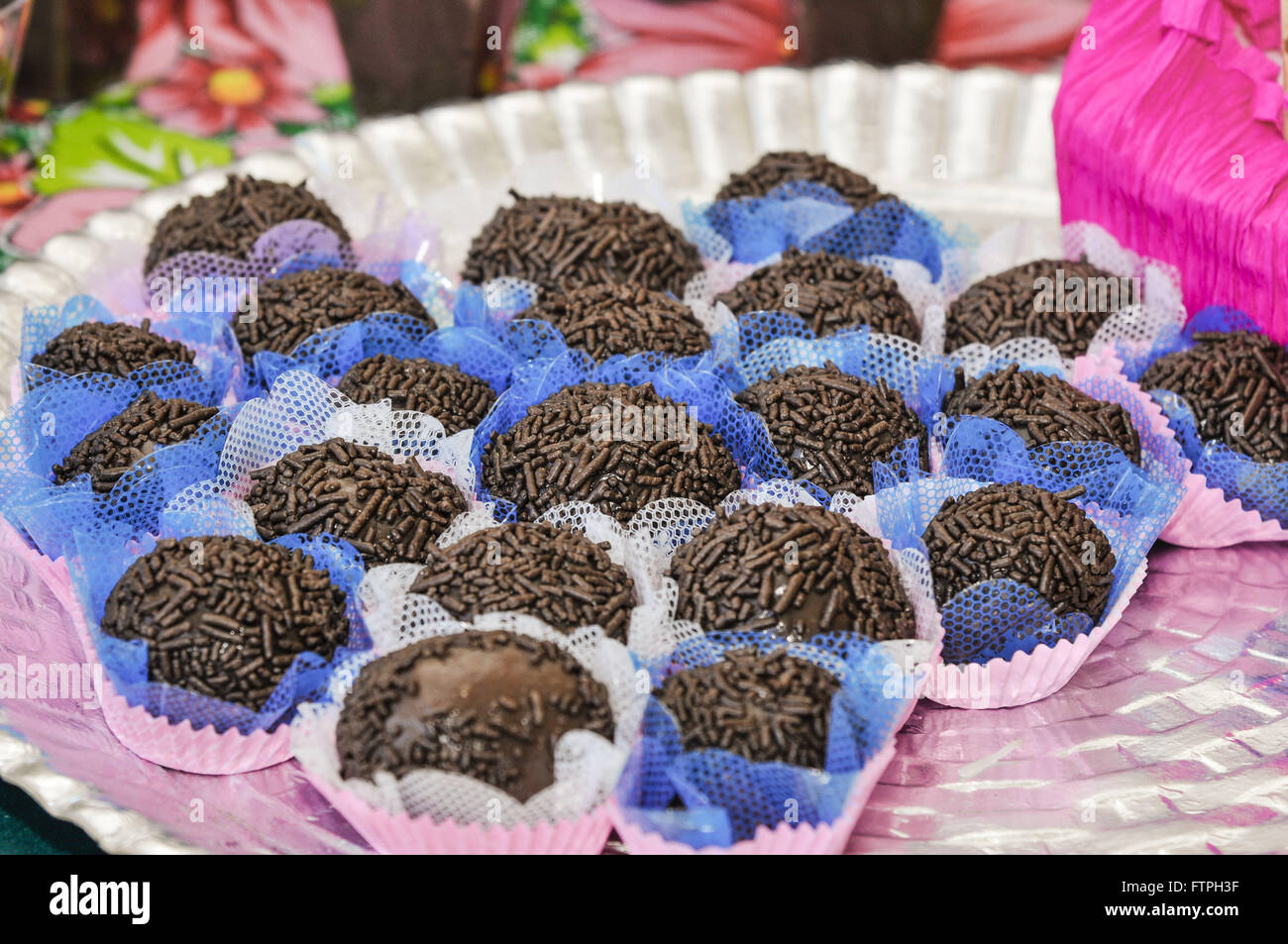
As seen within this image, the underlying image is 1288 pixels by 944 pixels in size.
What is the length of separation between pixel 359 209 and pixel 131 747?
1.62 metres

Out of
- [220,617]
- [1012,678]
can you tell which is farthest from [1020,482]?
[220,617]

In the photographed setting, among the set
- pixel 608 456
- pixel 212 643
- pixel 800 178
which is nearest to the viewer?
pixel 212 643

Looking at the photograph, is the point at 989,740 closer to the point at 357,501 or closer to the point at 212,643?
the point at 357,501

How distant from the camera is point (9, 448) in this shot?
8.09 ft

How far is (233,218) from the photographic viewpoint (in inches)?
118

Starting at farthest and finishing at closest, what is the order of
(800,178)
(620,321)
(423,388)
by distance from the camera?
(800,178) < (620,321) < (423,388)

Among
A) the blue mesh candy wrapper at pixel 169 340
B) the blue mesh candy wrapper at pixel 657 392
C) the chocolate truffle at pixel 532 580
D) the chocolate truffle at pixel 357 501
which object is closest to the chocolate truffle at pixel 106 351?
the blue mesh candy wrapper at pixel 169 340

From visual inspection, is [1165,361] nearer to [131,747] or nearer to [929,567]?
[929,567]

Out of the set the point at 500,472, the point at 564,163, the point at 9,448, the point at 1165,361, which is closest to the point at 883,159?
the point at 564,163

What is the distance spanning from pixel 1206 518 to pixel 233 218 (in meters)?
2.04

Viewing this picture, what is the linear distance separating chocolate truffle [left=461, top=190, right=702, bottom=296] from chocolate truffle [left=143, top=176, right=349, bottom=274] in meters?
0.40

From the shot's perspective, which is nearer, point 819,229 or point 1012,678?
→ point 1012,678

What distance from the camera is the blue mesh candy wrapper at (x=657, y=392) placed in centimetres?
244

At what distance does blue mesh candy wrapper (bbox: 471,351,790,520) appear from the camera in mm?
2441
